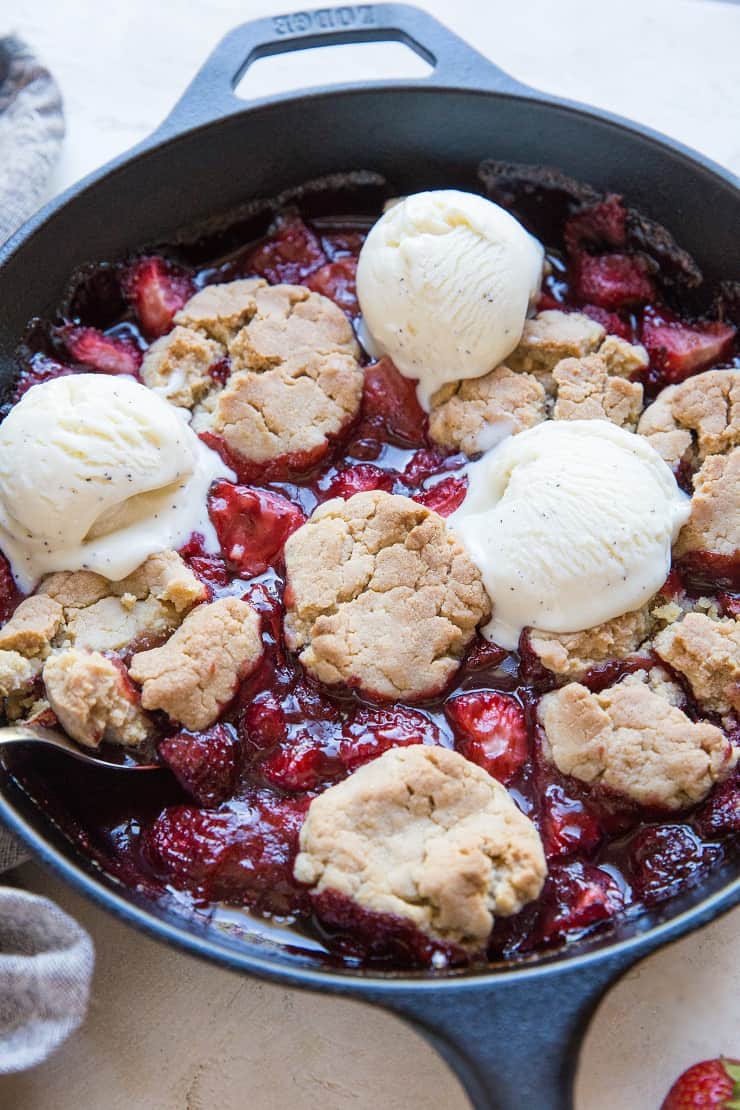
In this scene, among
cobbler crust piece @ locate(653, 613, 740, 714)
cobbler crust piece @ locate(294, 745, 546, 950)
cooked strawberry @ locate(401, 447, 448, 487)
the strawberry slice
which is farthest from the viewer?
cooked strawberry @ locate(401, 447, 448, 487)

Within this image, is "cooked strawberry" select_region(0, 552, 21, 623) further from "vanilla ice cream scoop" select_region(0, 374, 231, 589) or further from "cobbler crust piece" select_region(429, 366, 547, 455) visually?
"cobbler crust piece" select_region(429, 366, 547, 455)

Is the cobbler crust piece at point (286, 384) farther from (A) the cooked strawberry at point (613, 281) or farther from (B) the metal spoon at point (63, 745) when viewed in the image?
(B) the metal spoon at point (63, 745)

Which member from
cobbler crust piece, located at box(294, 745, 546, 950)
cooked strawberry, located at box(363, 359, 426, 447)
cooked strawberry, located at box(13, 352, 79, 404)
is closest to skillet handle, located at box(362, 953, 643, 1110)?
cobbler crust piece, located at box(294, 745, 546, 950)

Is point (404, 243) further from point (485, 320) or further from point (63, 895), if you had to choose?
point (63, 895)

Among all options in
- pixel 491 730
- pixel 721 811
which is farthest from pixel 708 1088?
pixel 491 730

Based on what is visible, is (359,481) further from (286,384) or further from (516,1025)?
(516,1025)
